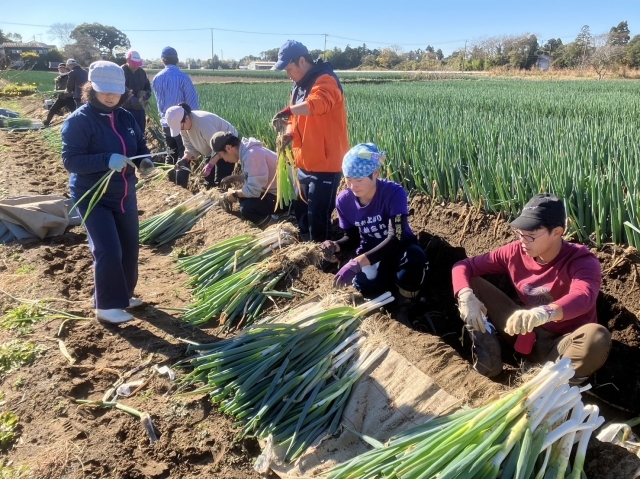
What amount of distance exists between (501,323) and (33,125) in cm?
1215

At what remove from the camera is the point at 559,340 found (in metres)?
2.23

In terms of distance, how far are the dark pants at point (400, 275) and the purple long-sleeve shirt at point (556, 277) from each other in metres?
0.48

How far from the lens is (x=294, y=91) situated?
3662 millimetres

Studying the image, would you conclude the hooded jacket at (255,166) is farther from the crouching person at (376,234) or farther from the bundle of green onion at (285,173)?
the crouching person at (376,234)

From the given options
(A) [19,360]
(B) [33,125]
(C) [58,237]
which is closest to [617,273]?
(A) [19,360]

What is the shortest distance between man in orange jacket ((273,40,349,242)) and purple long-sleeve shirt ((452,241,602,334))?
1409 mm

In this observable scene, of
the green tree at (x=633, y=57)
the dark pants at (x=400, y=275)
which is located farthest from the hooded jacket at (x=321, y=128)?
the green tree at (x=633, y=57)

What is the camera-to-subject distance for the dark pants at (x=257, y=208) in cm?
449

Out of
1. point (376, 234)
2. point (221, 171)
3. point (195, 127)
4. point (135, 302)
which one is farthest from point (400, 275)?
point (221, 171)

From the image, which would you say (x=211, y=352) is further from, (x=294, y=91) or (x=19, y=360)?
(x=294, y=91)

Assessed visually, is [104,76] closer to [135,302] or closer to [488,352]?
[135,302]

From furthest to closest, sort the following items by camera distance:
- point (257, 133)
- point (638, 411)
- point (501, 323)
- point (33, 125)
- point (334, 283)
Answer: point (33, 125), point (257, 133), point (334, 283), point (501, 323), point (638, 411)

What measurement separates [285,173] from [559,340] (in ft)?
7.30

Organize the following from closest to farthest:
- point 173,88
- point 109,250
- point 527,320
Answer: point 527,320 → point 109,250 → point 173,88
